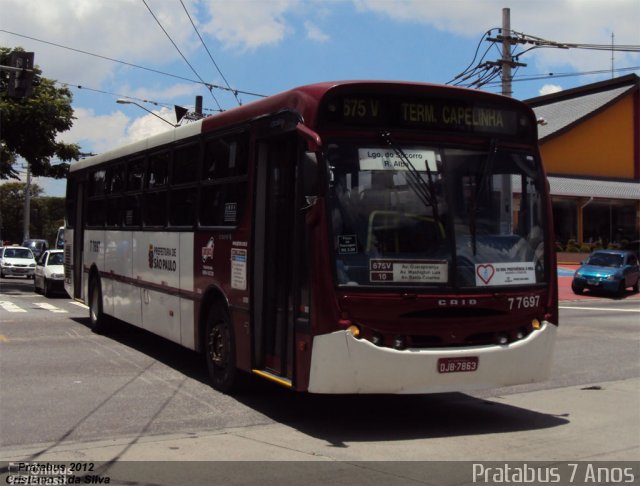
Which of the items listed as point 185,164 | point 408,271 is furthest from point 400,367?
point 185,164

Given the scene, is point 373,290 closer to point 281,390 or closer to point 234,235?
point 234,235

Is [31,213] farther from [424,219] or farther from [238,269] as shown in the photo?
[424,219]

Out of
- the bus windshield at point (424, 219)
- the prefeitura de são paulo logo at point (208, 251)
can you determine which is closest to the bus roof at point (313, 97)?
the bus windshield at point (424, 219)

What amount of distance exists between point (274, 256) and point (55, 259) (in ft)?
67.6

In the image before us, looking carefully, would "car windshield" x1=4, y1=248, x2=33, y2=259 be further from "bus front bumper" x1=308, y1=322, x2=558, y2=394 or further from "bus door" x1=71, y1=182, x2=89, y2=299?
"bus front bumper" x1=308, y1=322, x2=558, y2=394

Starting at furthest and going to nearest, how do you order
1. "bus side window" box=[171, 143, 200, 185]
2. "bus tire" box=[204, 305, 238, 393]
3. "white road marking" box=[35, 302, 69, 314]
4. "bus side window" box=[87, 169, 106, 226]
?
"white road marking" box=[35, 302, 69, 314] → "bus side window" box=[87, 169, 106, 226] → "bus side window" box=[171, 143, 200, 185] → "bus tire" box=[204, 305, 238, 393]

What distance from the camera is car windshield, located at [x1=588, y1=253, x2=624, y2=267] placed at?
31.0m

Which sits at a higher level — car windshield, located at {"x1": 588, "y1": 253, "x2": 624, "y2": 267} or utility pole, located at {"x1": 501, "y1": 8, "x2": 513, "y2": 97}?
utility pole, located at {"x1": 501, "y1": 8, "x2": 513, "y2": 97}

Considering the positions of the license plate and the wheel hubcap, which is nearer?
the license plate

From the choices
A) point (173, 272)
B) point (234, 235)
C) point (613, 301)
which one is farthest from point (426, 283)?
point (613, 301)

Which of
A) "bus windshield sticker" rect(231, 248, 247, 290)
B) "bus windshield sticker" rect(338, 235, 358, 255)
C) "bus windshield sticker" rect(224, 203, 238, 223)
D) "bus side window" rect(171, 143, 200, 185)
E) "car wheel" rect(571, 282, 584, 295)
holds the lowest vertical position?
"car wheel" rect(571, 282, 584, 295)

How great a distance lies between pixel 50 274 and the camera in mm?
25406

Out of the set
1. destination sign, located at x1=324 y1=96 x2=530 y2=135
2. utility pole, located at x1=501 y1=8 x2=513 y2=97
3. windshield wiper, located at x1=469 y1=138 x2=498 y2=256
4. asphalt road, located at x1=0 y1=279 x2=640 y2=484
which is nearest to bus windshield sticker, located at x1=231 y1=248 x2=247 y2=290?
asphalt road, located at x1=0 y1=279 x2=640 y2=484

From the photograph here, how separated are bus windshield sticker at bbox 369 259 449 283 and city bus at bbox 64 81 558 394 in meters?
0.01
